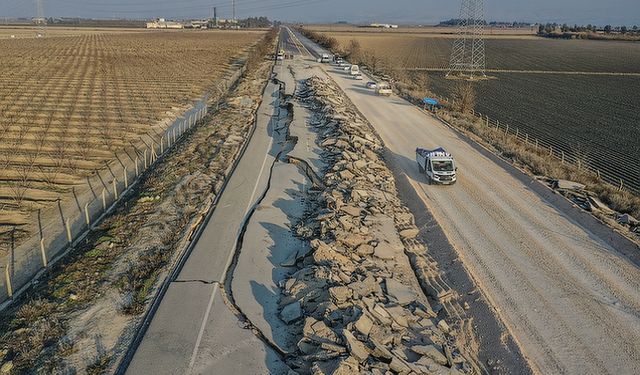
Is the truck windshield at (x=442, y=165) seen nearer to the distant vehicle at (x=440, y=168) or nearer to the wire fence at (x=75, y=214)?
the distant vehicle at (x=440, y=168)

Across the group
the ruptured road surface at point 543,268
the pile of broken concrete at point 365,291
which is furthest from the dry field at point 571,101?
the pile of broken concrete at point 365,291

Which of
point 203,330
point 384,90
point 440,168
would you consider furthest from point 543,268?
point 384,90

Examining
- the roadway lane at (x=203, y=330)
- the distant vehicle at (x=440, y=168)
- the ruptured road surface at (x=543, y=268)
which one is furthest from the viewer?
the distant vehicle at (x=440, y=168)

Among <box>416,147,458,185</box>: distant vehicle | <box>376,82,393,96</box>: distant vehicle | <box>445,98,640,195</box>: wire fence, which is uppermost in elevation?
<box>376,82,393,96</box>: distant vehicle

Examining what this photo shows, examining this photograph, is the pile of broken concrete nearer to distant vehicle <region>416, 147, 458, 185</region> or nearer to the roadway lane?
the roadway lane

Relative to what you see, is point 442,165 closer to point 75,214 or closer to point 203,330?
point 203,330

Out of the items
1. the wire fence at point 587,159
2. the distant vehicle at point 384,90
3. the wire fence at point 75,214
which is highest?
the distant vehicle at point 384,90

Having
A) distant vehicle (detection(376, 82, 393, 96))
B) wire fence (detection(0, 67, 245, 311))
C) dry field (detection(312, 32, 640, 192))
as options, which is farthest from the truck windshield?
distant vehicle (detection(376, 82, 393, 96))
